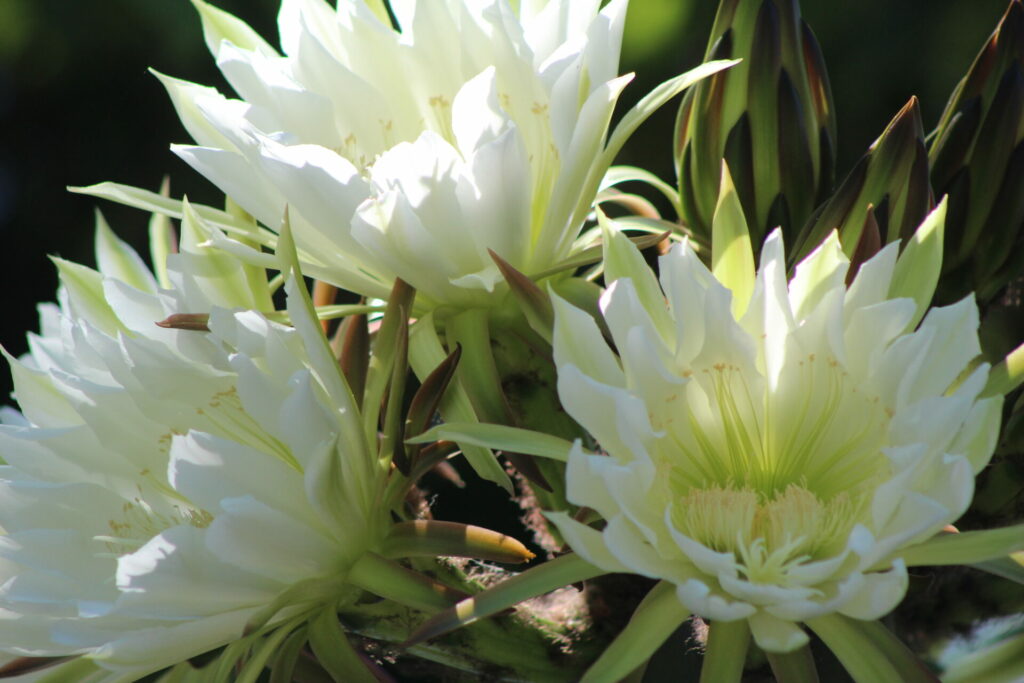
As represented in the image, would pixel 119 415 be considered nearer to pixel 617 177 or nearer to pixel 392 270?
pixel 392 270

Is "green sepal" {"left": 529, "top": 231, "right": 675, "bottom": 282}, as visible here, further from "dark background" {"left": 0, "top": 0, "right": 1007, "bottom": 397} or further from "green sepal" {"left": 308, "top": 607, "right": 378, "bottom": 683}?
"dark background" {"left": 0, "top": 0, "right": 1007, "bottom": 397}

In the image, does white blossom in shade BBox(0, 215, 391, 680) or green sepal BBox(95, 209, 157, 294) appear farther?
green sepal BBox(95, 209, 157, 294)

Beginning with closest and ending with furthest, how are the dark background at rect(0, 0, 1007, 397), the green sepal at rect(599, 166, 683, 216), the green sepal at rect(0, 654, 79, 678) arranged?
the green sepal at rect(0, 654, 79, 678) < the green sepal at rect(599, 166, 683, 216) < the dark background at rect(0, 0, 1007, 397)

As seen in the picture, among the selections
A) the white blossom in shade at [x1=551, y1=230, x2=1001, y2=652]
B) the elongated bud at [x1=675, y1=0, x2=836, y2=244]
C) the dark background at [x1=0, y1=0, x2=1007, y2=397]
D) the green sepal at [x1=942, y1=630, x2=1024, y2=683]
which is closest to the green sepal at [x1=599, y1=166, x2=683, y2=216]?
the elongated bud at [x1=675, y1=0, x2=836, y2=244]

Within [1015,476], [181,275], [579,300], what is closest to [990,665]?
[1015,476]

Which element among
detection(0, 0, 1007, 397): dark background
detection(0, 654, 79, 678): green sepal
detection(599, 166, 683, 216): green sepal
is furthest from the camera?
detection(0, 0, 1007, 397): dark background

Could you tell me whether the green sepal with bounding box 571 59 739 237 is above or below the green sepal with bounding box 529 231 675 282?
above

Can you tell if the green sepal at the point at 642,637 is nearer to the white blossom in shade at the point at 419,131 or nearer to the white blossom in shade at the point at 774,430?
the white blossom in shade at the point at 774,430
